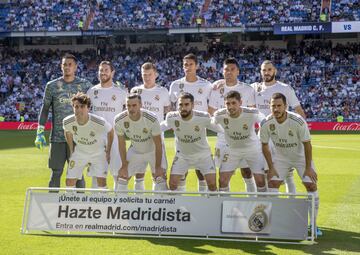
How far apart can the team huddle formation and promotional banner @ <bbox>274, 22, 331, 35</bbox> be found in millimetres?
30159

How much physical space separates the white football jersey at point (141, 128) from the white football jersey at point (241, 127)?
884 millimetres

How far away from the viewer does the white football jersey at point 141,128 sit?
847 cm

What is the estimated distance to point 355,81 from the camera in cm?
3819

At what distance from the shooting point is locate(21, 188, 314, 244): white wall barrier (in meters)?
7.37

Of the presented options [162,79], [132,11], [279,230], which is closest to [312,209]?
[279,230]

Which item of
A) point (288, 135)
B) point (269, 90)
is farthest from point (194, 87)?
point (288, 135)

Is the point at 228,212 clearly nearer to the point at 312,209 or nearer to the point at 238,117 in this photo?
the point at 312,209

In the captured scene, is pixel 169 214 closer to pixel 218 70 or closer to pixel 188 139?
pixel 188 139

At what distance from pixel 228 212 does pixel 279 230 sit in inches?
25.8

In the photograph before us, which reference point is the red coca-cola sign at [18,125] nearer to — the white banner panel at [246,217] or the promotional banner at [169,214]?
the promotional banner at [169,214]

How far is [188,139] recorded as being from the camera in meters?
8.56

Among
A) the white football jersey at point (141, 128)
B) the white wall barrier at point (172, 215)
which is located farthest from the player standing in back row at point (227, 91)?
the white wall barrier at point (172, 215)

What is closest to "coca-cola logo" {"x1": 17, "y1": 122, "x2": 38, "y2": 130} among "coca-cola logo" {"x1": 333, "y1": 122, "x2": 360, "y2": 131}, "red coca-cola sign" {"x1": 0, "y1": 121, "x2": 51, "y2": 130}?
"red coca-cola sign" {"x1": 0, "y1": 121, "x2": 51, "y2": 130}

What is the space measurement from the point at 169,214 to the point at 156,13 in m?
36.8
